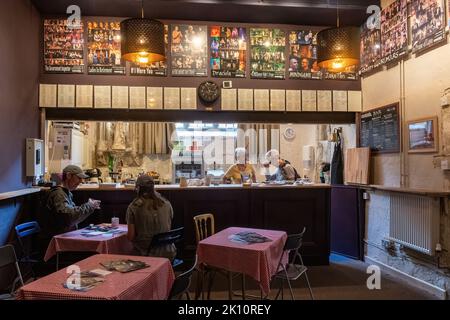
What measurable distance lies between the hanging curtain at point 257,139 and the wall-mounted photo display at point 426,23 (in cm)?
435

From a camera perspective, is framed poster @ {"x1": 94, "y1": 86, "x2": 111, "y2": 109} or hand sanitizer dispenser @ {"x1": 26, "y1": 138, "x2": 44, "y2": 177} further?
framed poster @ {"x1": 94, "y1": 86, "x2": 111, "y2": 109}

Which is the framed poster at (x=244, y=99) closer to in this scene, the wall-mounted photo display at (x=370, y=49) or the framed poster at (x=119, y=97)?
the framed poster at (x=119, y=97)

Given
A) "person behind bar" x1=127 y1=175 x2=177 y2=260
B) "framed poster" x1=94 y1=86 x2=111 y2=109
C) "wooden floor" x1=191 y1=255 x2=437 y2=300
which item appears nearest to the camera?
"person behind bar" x1=127 y1=175 x2=177 y2=260

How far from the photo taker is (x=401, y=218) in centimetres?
439

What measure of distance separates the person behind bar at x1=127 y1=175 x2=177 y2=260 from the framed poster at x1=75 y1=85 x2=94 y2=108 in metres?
2.45

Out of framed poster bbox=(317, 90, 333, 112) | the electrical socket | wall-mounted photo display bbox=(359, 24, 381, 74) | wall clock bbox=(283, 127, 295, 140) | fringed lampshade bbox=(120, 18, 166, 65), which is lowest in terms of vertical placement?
the electrical socket

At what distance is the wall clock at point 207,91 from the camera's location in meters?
5.43

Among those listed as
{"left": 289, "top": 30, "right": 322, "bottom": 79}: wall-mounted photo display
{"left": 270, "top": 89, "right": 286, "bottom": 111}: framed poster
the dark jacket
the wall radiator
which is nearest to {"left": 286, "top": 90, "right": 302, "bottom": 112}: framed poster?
{"left": 270, "top": 89, "right": 286, "bottom": 111}: framed poster

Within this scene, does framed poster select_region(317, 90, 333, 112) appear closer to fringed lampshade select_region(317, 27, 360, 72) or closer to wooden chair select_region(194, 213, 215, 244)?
fringed lampshade select_region(317, 27, 360, 72)

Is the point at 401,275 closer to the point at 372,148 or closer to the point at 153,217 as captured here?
the point at 372,148

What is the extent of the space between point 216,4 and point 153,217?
10.7ft

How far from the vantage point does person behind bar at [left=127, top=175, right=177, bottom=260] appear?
10.9 ft

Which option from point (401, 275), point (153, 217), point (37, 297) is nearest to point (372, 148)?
point (401, 275)

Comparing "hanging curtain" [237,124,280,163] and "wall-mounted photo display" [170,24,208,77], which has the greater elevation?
"wall-mounted photo display" [170,24,208,77]
